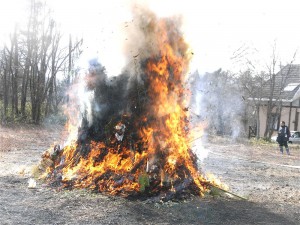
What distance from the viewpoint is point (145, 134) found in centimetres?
741

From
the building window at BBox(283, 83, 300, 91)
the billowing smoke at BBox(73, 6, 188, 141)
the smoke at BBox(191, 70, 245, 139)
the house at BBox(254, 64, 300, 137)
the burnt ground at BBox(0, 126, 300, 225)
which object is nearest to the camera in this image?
the burnt ground at BBox(0, 126, 300, 225)

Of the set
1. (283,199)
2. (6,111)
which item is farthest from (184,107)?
(6,111)

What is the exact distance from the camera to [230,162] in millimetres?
13211

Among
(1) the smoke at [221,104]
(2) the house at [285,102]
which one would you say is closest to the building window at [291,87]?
(2) the house at [285,102]

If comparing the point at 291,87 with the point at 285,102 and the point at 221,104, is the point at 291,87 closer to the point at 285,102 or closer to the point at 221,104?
the point at 285,102

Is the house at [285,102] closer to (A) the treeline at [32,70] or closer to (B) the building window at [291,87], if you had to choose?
(B) the building window at [291,87]

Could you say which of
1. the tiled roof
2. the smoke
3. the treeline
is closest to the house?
the tiled roof

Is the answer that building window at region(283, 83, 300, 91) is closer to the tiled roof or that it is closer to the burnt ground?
the tiled roof

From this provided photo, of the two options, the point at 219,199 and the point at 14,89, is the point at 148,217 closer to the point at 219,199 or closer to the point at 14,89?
the point at 219,199

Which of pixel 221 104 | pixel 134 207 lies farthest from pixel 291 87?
pixel 134 207

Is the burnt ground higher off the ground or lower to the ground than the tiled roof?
lower

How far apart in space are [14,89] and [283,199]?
2351 cm

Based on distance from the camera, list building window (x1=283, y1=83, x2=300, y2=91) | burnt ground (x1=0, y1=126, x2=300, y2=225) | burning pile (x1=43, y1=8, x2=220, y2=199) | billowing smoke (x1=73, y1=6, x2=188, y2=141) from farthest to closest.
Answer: building window (x1=283, y1=83, x2=300, y2=91) < billowing smoke (x1=73, y1=6, x2=188, y2=141) < burning pile (x1=43, y1=8, x2=220, y2=199) < burnt ground (x1=0, y1=126, x2=300, y2=225)

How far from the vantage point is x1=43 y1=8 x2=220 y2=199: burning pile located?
6.99 meters
